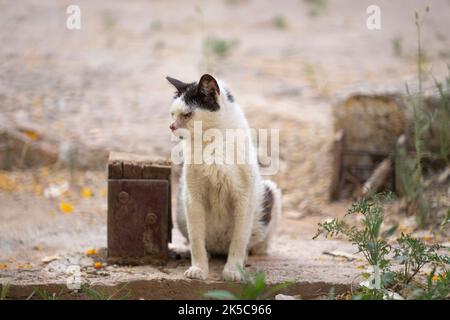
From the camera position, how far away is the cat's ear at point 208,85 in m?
3.84

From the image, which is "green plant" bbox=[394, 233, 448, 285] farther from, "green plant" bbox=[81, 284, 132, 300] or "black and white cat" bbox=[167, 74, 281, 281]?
"green plant" bbox=[81, 284, 132, 300]

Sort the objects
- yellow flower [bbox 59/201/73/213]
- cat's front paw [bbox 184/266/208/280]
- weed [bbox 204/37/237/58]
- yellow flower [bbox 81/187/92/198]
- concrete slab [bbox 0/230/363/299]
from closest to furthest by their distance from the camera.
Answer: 1. concrete slab [bbox 0/230/363/299]
2. cat's front paw [bbox 184/266/208/280]
3. yellow flower [bbox 59/201/73/213]
4. yellow flower [bbox 81/187/92/198]
5. weed [bbox 204/37/237/58]

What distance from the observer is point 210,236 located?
4.30 meters

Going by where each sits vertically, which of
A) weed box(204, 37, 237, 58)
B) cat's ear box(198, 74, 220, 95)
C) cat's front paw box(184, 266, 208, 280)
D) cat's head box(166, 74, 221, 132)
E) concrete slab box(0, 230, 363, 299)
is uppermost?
weed box(204, 37, 237, 58)

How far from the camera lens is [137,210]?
4.25 meters

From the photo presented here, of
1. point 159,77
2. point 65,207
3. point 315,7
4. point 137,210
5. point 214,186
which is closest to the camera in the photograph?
point 214,186

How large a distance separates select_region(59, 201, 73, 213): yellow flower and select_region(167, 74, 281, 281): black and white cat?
2296 millimetres

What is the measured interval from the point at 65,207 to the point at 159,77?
3.73 meters

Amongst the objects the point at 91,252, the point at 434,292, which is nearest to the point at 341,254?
the point at 434,292

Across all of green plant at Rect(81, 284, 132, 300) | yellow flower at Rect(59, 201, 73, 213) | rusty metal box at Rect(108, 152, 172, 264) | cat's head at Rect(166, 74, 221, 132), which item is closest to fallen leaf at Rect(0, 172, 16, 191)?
yellow flower at Rect(59, 201, 73, 213)

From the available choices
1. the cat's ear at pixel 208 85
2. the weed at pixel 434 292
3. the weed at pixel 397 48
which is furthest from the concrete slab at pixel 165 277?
the weed at pixel 397 48

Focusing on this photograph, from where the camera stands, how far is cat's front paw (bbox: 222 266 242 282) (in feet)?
12.7

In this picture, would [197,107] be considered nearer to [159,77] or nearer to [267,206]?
[267,206]

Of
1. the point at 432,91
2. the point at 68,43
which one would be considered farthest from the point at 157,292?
the point at 68,43
